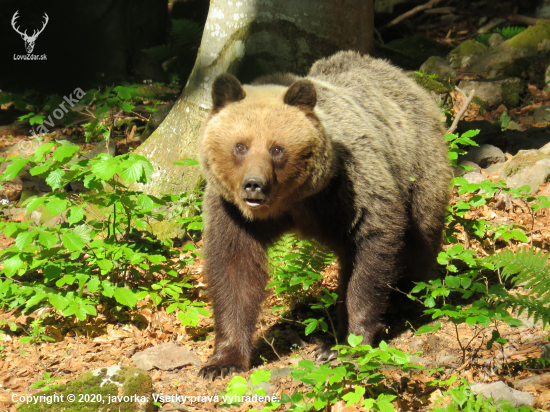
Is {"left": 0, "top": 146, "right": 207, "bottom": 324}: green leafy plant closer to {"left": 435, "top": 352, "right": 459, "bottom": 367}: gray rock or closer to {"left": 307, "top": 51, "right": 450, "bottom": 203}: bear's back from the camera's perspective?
{"left": 307, "top": 51, "right": 450, "bottom": 203}: bear's back

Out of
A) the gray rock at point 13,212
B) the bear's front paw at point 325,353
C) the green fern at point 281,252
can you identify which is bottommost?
the bear's front paw at point 325,353

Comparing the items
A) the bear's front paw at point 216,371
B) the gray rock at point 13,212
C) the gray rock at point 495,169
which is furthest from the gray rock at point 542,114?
the gray rock at point 13,212

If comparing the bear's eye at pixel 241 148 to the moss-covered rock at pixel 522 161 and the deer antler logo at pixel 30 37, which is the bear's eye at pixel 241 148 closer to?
the moss-covered rock at pixel 522 161

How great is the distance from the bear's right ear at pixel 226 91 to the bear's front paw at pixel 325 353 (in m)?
2.69

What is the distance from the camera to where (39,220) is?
798cm

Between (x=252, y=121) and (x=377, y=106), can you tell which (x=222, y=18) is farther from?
(x=252, y=121)

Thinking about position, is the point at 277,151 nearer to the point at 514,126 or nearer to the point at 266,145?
the point at 266,145

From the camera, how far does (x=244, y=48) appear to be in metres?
7.35

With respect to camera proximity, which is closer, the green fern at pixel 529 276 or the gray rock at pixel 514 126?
the green fern at pixel 529 276

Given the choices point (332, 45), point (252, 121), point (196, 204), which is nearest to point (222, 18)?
point (332, 45)

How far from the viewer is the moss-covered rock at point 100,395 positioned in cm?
395

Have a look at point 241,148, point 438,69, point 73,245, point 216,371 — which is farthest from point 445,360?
point 438,69

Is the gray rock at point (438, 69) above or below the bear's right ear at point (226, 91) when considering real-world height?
above

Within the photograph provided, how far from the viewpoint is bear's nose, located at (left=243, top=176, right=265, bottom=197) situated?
4.20m
